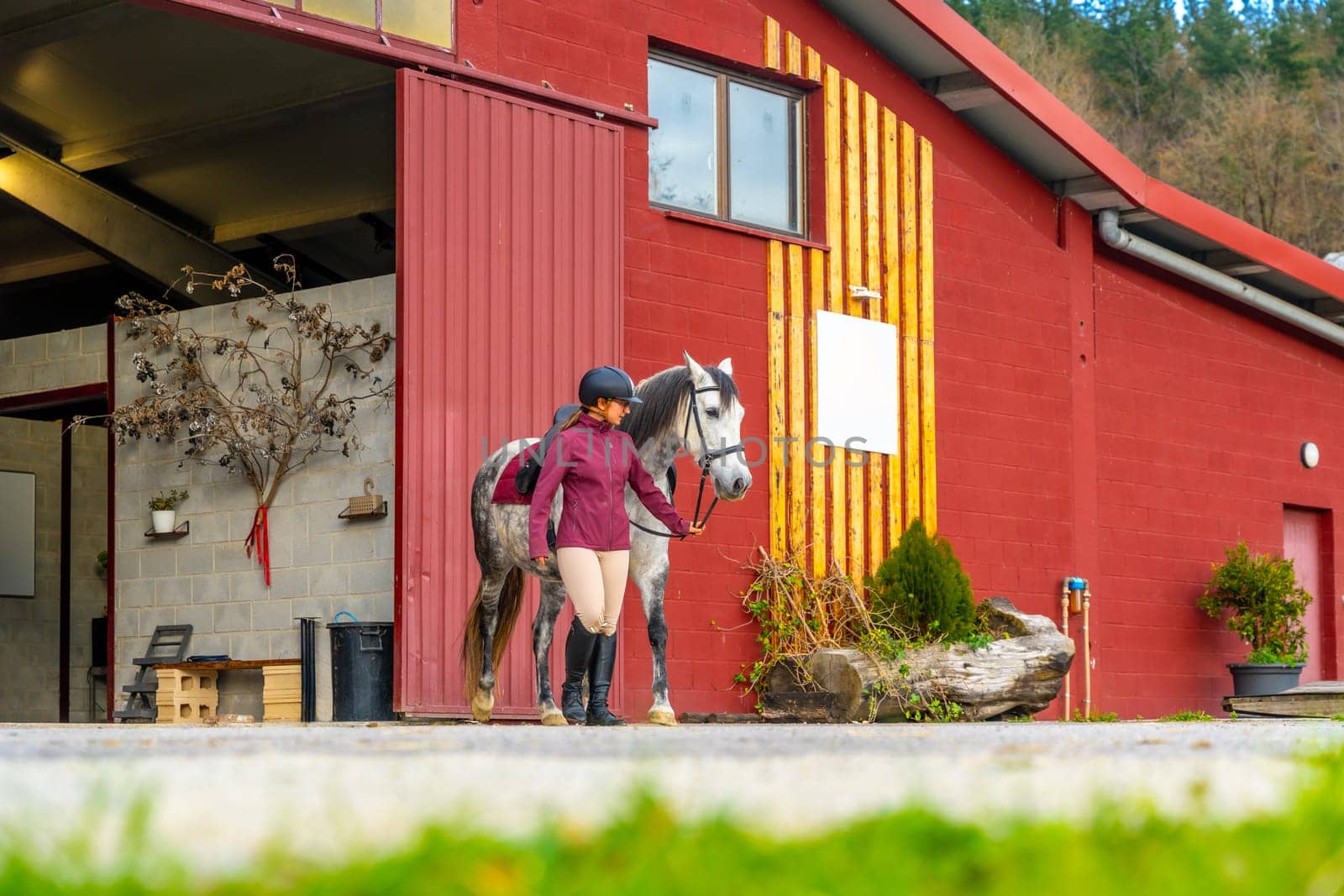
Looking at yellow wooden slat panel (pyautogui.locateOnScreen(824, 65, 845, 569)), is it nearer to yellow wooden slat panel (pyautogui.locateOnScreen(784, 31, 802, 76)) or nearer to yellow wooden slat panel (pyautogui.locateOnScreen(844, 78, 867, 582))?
yellow wooden slat panel (pyautogui.locateOnScreen(844, 78, 867, 582))

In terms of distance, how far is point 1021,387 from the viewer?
14492 mm

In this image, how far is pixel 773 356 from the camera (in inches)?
497

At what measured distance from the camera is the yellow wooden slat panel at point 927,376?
13.6 meters

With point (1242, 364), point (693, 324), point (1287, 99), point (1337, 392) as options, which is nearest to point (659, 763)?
point (693, 324)

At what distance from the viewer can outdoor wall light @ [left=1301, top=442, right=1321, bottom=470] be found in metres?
17.4

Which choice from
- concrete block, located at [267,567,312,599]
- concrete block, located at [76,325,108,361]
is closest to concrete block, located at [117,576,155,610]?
concrete block, located at [267,567,312,599]

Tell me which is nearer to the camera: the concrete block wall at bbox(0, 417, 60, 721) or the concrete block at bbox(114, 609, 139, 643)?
the concrete block at bbox(114, 609, 139, 643)

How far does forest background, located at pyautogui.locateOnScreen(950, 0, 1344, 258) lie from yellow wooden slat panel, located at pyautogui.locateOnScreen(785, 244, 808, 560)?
28.9 m

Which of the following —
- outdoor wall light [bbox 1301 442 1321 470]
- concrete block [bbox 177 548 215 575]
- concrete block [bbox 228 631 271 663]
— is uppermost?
outdoor wall light [bbox 1301 442 1321 470]

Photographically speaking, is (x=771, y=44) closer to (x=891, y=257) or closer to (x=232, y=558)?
(x=891, y=257)

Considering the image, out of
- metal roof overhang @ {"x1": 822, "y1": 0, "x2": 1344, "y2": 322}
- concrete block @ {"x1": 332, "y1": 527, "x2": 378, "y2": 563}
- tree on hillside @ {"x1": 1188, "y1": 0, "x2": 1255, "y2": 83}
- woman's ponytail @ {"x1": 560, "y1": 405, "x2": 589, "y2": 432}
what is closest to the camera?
woman's ponytail @ {"x1": 560, "y1": 405, "x2": 589, "y2": 432}

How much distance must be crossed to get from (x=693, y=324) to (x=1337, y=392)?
27.9 ft

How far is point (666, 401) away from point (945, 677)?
360 cm

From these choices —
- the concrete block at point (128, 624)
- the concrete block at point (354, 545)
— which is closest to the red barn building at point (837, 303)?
the concrete block at point (354, 545)
